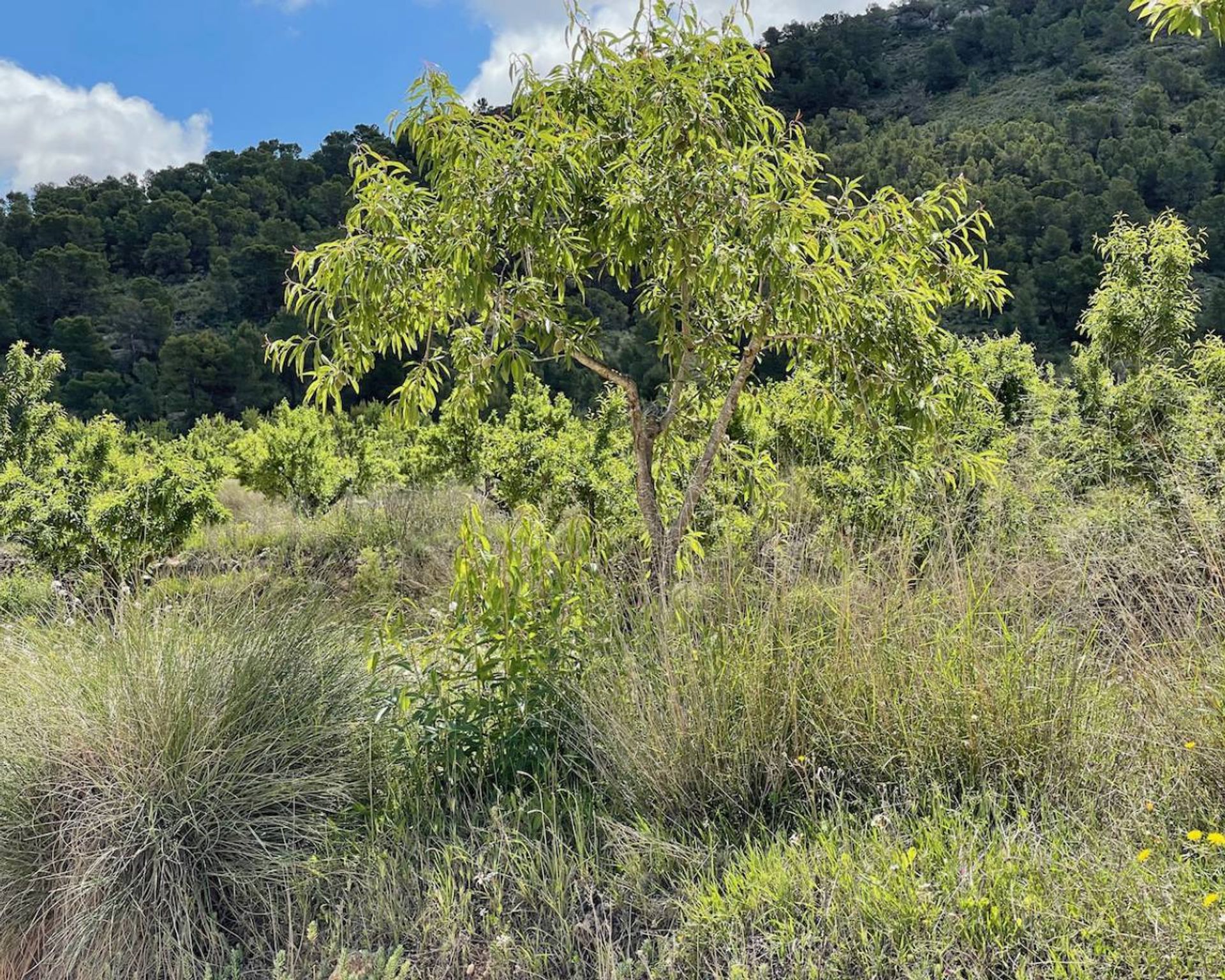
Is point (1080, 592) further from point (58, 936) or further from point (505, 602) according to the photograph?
point (58, 936)

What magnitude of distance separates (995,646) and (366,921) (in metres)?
2.06

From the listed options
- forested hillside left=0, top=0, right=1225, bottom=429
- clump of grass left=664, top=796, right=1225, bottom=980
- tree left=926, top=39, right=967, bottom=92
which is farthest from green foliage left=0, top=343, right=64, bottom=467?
tree left=926, top=39, right=967, bottom=92

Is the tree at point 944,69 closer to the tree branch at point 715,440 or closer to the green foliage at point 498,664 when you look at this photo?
the tree branch at point 715,440

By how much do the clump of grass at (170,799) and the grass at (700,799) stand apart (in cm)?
1

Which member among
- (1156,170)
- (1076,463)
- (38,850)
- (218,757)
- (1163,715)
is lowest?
(38,850)

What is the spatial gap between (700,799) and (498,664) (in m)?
0.85

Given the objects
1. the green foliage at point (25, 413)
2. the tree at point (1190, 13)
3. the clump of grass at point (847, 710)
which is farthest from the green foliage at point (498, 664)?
the green foliage at point (25, 413)

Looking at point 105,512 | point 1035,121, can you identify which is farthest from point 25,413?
point 1035,121

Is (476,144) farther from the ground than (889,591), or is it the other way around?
(476,144)

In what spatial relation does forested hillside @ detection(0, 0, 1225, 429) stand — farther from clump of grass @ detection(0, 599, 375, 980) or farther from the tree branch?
clump of grass @ detection(0, 599, 375, 980)

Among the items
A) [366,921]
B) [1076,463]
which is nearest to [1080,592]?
[366,921]

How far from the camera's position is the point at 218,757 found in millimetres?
2660

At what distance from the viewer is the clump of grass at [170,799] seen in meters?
2.41

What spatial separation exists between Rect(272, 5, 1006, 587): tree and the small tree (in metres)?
5.57
